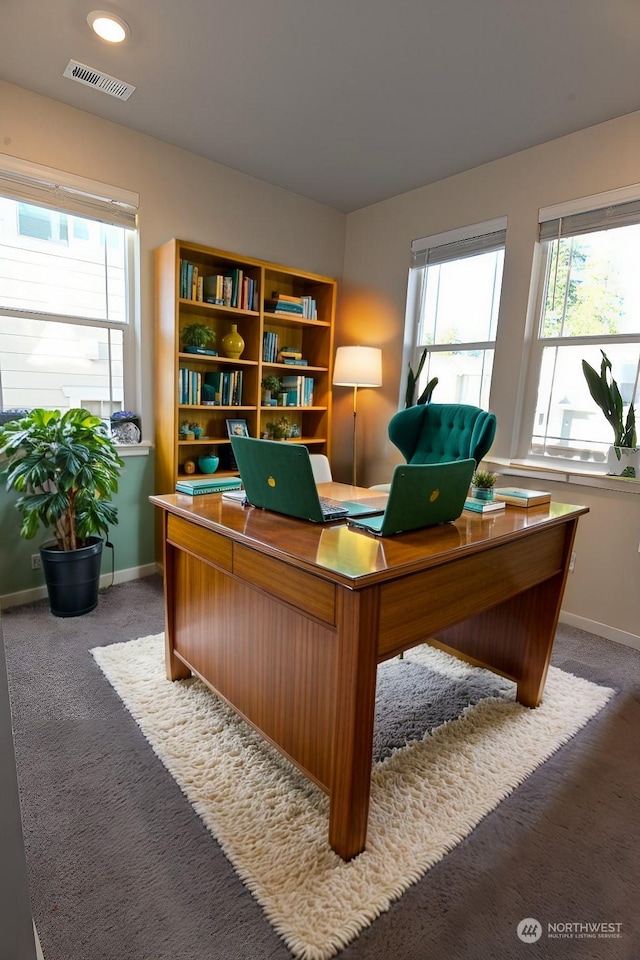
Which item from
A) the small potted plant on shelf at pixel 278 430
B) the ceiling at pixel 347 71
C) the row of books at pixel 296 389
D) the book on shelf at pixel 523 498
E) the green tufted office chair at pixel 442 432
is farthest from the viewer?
the row of books at pixel 296 389

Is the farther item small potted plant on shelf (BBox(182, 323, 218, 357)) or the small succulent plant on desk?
small potted plant on shelf (BBox(182, 323, 218, 357))

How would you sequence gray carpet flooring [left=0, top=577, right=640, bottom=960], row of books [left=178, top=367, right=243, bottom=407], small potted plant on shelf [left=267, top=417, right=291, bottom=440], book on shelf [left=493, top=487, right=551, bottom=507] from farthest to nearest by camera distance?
small potted plant on shelf [left=267, top=417, right=291, bottom=440] < row of books [left=178, top=367, right=243, bottom=407] < book on shelf [left=493, top=487, right=551, bottom=507] < gray carpet flooring [left=0, top=577, right=640, bottom=960]

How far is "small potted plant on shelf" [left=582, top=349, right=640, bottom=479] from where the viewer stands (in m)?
2.65

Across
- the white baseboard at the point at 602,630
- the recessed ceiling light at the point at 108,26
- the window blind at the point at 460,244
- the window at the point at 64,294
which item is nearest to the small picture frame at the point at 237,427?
the window at the point at 64,294

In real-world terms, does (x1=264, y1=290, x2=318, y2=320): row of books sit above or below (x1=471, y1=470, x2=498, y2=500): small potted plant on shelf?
above

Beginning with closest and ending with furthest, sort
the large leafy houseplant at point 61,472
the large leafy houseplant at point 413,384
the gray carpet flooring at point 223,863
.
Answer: the gray carpet flooring at point 223,863 → the large leafy houseplant at point 61,472 → the large leafy houseplant at point 413,384

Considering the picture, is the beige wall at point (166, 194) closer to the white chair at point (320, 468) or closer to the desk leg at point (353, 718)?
the white chair at point (320, 468)

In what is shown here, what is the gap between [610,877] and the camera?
134 cm

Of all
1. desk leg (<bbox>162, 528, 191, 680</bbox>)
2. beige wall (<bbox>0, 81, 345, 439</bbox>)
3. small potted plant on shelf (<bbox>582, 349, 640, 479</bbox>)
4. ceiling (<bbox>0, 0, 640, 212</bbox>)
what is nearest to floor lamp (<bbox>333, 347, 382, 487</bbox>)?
beige wall (<bbox>0, 81, 345, 439</bbox>)

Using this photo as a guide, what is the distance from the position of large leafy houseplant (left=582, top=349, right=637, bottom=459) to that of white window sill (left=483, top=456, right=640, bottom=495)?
0.66 feet

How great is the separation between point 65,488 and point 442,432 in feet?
6.49

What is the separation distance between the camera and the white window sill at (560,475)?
268cm

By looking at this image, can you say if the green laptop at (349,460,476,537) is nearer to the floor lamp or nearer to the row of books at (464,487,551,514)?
the row of books at (464,487,551,514)

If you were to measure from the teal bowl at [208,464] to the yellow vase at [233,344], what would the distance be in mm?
715
